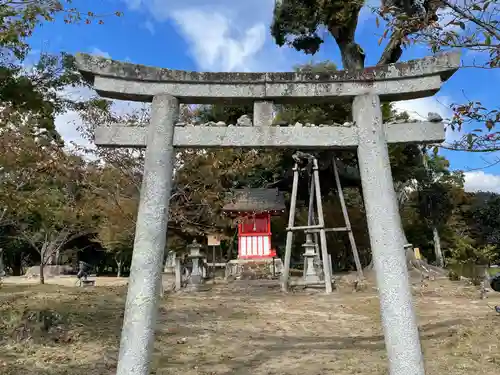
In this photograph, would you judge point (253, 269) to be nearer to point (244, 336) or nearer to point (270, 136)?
point (244, 336)

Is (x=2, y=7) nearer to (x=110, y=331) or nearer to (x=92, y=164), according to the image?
(x=110, y=331)

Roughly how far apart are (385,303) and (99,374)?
3.75m

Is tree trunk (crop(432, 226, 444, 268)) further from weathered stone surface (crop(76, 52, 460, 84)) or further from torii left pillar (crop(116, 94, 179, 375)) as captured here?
torii left pillar (crop(116, 94, 179, 375))

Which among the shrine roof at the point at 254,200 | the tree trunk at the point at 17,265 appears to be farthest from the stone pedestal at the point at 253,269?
the tree trunk at the point at 17,265

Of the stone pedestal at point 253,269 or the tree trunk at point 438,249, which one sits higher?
the tree trunk at point 438,249

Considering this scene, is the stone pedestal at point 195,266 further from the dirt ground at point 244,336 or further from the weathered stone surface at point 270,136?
the weathered stone surface at point 270,136

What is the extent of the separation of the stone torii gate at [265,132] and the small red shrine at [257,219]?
1498cm

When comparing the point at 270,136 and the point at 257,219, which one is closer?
the point at 270,136

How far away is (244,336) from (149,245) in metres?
4.42

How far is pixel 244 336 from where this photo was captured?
7.97 m

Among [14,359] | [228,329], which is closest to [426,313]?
[228,329]

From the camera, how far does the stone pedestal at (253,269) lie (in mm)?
19656

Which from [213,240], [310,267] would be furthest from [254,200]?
[310,267]

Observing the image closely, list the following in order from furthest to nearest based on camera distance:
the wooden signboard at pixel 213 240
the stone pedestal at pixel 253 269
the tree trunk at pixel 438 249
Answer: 1. the tree trunk at pixel 438 249
2. the stone pedestal at pixel 253 269
3. the wooden signboard at pixel 213 240
